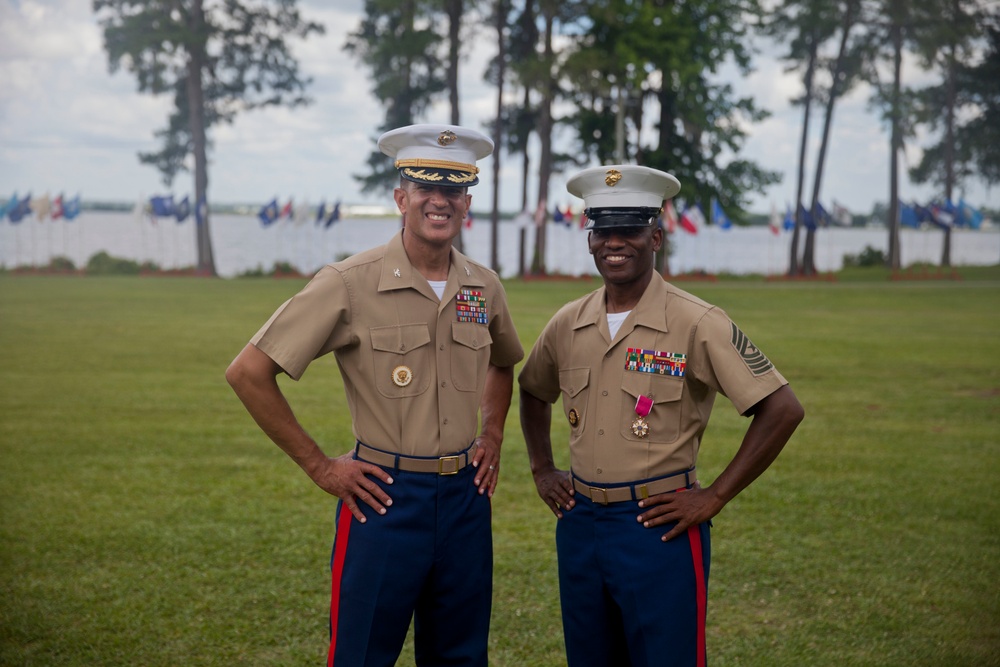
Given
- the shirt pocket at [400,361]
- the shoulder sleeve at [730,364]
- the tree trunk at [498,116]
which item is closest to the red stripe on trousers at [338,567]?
the shirt pocket at [400,361]

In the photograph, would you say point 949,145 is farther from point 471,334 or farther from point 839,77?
point 471,334

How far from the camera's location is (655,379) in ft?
11.0

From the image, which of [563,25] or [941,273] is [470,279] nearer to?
[563,25]

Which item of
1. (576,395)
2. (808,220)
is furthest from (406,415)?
(808,220)

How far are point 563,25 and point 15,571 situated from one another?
34.6 metres

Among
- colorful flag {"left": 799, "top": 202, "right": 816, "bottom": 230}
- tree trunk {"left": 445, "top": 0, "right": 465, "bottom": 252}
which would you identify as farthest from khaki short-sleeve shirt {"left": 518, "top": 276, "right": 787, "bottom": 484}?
colorful flag {"left": 799, "top": 202, "right": 816, "bottom": 230}

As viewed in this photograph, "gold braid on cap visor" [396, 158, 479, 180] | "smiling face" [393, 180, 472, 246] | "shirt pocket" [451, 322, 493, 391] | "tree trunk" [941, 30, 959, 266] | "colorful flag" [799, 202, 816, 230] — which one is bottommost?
"shirt pocket" [451, 322, 493, 391]

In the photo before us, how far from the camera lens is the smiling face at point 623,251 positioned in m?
3.36

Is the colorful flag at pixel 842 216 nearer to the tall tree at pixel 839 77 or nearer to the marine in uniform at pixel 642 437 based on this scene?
the tall tree at pixel 839 77

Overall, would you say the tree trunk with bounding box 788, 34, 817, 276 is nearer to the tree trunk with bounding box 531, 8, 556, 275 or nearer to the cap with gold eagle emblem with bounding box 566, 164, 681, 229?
the tree trunk with bounding box 531, 8, 556, 275

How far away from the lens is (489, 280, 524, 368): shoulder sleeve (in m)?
3.84

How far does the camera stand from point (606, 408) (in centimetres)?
342

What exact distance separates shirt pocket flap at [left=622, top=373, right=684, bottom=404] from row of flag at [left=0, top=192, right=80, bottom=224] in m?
40.3

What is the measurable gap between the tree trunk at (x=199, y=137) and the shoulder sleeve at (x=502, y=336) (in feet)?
118
